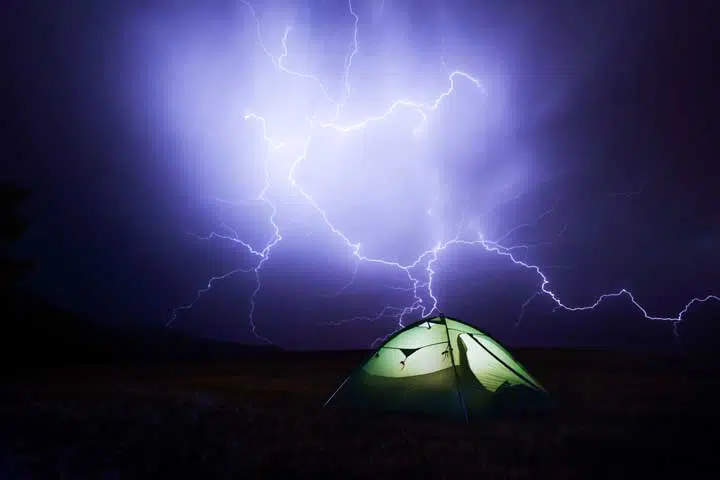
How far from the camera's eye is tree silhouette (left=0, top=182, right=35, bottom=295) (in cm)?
1136

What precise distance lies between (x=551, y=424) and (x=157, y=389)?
16.4 feet

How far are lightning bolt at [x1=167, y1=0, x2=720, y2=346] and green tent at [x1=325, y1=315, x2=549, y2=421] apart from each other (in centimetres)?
563

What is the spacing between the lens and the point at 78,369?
9.99 meters

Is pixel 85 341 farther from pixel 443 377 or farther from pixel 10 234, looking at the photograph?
pixel 443 377

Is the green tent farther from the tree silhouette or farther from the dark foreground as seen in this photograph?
the tree silhouette

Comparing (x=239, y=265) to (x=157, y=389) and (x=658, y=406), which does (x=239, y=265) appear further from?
(x=658, y=406)

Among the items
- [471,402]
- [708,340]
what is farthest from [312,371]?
[708,340]

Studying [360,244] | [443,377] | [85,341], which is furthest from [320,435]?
[85,341]

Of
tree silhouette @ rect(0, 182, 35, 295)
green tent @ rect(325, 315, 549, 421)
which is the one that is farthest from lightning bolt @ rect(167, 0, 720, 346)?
green tent @ rect(325, 315, 549, 421)

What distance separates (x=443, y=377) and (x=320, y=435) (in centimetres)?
133

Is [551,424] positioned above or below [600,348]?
below

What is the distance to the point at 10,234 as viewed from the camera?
11.4 meters

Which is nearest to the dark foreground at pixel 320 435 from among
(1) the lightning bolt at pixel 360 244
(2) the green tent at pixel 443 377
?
(2) the green tent at pixel 443 377

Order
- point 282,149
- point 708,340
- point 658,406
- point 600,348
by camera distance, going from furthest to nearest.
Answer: point 600,348
point 708,340
point 282,149
point 658,406
